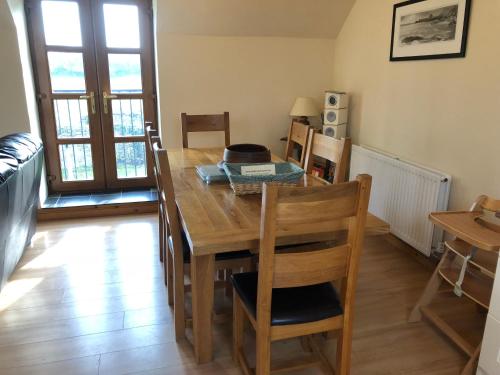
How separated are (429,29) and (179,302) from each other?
95.7 inches

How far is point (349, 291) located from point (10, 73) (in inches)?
130

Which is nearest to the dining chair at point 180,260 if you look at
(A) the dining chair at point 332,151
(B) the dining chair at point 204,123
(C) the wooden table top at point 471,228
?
(A) the dining chair at point 332,151

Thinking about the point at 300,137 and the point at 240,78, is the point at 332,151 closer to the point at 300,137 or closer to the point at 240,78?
the point at 300,137

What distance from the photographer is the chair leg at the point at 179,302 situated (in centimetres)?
199

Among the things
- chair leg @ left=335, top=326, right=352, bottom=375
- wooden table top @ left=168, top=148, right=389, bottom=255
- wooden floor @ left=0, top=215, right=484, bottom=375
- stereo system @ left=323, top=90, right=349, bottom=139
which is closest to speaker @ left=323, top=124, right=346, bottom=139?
stereo system @ left=323, top=90, right=349, bottom=139

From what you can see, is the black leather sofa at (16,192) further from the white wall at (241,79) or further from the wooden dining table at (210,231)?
the white wall at (241,79)

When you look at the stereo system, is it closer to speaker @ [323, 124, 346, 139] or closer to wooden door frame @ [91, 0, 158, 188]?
speaker @ [323, 124, 346, 139]

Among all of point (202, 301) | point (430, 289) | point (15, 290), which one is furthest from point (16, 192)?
point (430, 289)

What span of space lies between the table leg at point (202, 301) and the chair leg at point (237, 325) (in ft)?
0.37

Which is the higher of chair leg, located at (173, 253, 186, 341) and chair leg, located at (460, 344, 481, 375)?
chair leg, located at (173, 253, 186, 341)

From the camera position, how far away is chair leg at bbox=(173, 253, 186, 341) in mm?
1992

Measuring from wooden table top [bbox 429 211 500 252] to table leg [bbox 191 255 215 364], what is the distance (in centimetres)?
115

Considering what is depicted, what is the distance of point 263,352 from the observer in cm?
150

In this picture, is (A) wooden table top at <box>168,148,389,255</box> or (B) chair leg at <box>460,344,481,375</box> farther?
(B) chair leg at <box>460,344,481,375</box>
